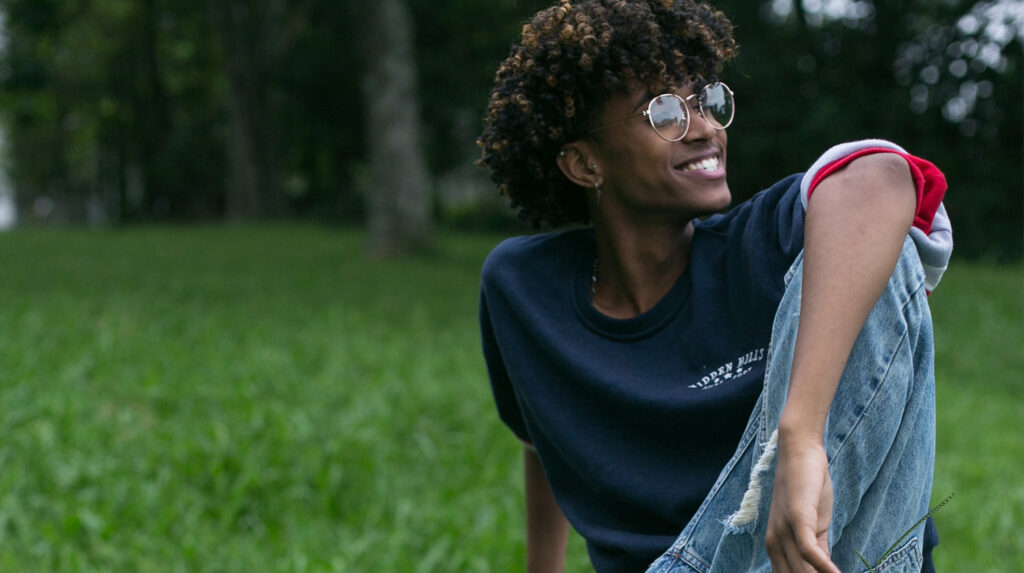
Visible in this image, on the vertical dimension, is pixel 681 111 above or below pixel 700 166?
above

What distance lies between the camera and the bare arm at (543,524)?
7.95ft

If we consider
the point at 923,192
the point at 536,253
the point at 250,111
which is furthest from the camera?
the point at 250,111

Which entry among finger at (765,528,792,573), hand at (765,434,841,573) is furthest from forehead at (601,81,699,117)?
finger at (765,528,792,573)

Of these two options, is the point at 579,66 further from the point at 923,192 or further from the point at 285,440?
the point at 285,440

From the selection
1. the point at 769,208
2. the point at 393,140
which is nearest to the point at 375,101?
the point at 393,140

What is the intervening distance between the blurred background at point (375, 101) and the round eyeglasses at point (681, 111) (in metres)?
0.33

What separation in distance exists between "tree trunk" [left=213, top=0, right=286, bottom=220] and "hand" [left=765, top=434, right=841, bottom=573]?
20.5 m

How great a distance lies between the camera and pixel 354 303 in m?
8.62

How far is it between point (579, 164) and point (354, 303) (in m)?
6.64

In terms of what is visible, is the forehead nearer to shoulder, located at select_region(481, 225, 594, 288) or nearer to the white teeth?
the white teeth

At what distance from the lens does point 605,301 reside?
2.12 meters

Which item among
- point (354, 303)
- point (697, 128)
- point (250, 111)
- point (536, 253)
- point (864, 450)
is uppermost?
point (250, 111)

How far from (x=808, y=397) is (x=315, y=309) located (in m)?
6.96

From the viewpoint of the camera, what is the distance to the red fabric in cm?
157
